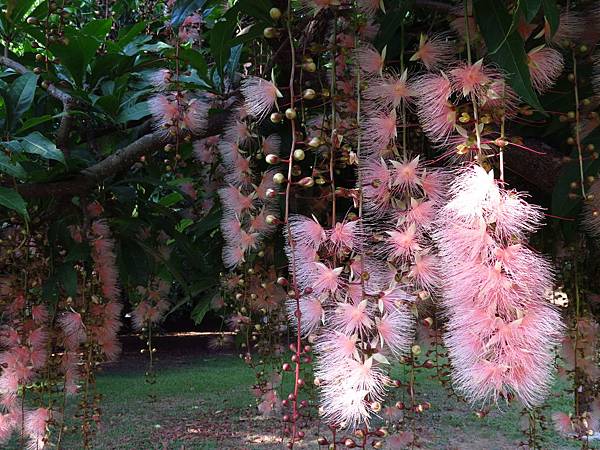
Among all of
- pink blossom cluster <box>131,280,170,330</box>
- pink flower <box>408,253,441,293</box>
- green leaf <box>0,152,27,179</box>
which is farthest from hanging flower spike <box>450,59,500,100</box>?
pink blossom cluster <box>131,280,170,330</box>

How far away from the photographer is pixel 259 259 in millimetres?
1609

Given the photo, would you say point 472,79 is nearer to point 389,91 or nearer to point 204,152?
point 389,91

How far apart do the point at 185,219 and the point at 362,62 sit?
4.57 ft

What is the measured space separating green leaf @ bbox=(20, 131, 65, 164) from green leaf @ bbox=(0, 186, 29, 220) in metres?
0.10

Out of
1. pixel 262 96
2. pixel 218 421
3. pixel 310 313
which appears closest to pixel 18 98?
pixel 262 96

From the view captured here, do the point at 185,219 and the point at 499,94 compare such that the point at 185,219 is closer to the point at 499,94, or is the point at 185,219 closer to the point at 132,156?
the point at 132,156

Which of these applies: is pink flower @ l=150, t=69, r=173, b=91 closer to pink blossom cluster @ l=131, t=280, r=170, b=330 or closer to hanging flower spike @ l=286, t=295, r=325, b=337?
hanging flower spike @ l=286, t=295, r=325, b=337

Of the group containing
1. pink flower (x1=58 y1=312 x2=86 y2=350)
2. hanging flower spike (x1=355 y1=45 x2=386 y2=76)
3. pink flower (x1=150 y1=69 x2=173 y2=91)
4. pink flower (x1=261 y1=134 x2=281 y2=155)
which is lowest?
pink flower (x1=58 y1=312 x2=86 y2=350)

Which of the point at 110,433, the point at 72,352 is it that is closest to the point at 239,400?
the point at 110,433

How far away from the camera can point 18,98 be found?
1.43 m

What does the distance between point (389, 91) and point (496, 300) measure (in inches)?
15.3

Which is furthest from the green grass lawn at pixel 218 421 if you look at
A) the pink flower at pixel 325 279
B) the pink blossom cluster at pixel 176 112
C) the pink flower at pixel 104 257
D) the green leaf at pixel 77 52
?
the pink flower at pixel 325 279

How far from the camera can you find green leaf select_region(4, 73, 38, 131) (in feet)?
4.69

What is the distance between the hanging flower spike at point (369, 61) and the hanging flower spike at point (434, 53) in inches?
1.9
